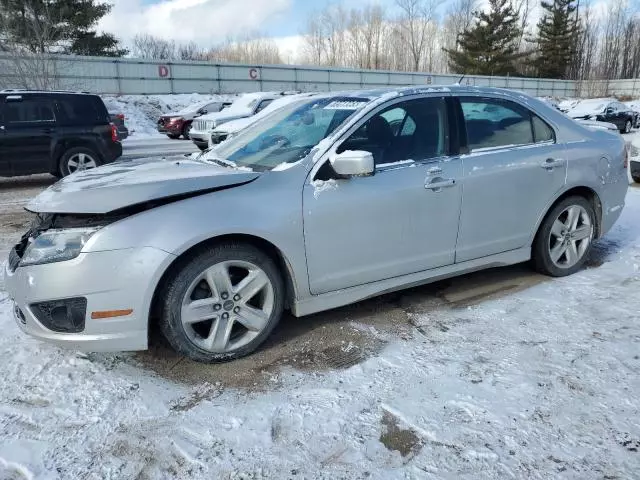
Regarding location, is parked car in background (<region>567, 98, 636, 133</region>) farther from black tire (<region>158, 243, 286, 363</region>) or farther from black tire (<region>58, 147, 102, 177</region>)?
black tire (<region>158, 243, 286, 363</region>)

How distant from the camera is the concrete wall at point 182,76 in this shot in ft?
79.2

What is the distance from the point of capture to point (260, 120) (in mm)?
4312

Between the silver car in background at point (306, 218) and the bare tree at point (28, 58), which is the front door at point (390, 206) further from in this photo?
the bare tree at point (28, 58)

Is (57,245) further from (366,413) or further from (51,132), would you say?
(51,132)

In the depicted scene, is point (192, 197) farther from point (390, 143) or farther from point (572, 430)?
point (572, 430)

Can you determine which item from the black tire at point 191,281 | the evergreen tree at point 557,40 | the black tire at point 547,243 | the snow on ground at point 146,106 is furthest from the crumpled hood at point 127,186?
the evergreen tree at point 557,40

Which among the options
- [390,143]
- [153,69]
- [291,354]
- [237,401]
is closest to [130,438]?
[237,401]

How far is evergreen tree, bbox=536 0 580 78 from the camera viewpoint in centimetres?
5875

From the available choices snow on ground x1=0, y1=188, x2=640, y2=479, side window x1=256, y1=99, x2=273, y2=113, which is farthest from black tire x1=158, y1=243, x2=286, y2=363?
side window x1=256, y1=99, x2=273, y2=113

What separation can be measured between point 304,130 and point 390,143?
2.05ft

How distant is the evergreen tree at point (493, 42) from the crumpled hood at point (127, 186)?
57862 mm

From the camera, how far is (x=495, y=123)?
157 inches

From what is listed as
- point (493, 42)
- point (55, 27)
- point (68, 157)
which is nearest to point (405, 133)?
point (68, 157)

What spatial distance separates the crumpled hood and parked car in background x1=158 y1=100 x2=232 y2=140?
17.3 m
